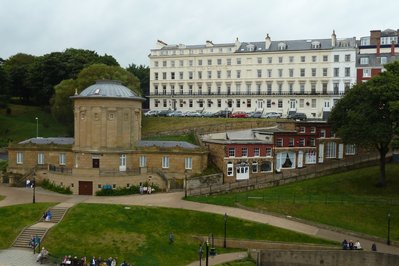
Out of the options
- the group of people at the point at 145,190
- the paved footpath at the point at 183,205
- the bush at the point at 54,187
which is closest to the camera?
the paved footpath at the point at 183,205

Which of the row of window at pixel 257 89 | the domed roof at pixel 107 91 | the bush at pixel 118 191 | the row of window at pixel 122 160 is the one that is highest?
the row of window at pixel 257 89

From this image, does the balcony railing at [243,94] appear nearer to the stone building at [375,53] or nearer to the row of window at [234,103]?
the row of window at [234,103]

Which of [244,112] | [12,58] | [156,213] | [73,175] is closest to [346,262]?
[156,213]

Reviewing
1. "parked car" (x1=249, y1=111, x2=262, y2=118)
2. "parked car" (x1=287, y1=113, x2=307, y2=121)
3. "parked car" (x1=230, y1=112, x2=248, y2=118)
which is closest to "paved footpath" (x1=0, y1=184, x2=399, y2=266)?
"parked car" (x1=287, y1=113, x2=307, y2=121)

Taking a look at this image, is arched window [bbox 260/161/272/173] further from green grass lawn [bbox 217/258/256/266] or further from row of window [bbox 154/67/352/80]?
row of window [bbox 154/67/352/80]

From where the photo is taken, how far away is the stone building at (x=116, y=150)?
195 feet

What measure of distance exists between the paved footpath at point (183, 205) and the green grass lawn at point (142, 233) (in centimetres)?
157

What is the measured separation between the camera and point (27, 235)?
146ft

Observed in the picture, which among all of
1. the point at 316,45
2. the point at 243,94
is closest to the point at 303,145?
the point at 243,94

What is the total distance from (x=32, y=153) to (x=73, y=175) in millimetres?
10367

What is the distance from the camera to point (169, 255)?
137 ft

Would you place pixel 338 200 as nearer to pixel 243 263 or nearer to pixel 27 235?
pixel 243 263

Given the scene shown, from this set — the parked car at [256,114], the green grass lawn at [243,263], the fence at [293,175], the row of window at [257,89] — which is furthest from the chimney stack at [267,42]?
the green grass lawn at [243,263]

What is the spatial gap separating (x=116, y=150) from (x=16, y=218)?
1614 centimetres
